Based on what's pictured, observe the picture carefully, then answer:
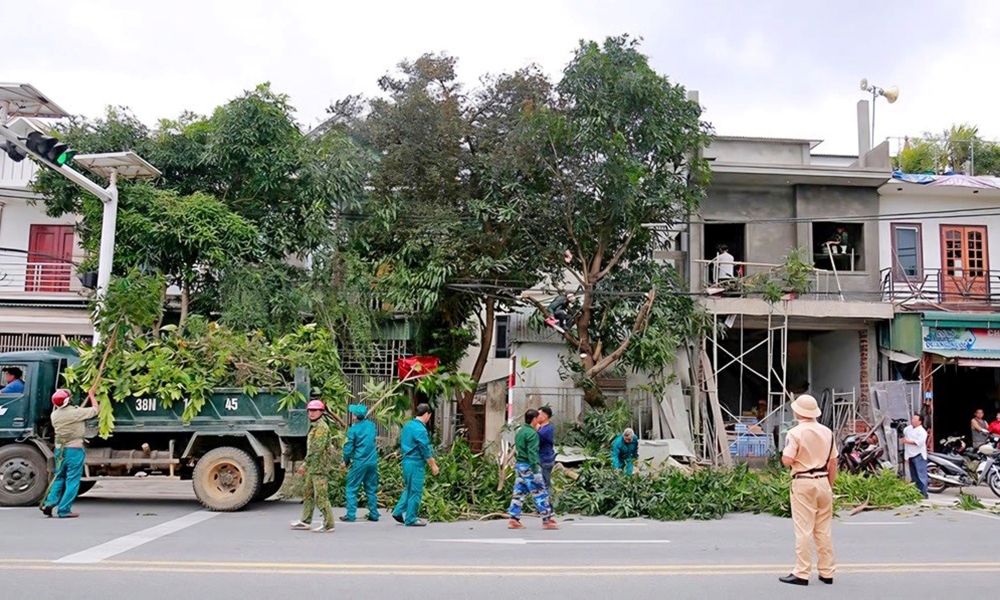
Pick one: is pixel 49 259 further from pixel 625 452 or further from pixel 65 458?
pixel 625 452

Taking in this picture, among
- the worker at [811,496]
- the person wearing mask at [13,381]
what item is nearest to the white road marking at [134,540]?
the person wearing mask at [13,381]

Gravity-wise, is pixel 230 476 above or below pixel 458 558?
above

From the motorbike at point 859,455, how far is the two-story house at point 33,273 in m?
17.3

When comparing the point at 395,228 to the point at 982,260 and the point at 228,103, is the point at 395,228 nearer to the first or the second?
the point at 228,103

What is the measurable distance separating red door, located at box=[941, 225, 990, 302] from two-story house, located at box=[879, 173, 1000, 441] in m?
0.02

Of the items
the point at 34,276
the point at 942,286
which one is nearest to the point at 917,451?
the point at 942,286

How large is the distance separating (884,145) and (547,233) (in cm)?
900

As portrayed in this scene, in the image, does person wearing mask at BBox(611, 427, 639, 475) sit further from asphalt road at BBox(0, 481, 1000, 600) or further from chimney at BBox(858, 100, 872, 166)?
chimney at BBox(858, 100, 872, 166)

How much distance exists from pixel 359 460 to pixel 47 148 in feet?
22.0

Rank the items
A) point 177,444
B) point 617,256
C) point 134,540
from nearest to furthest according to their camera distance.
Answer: point 134,540, point 177,444, point 617,256

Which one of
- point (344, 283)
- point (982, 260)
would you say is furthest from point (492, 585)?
point (982, 260)

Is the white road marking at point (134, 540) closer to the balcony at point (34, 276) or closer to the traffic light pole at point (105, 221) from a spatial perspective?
the traffic light pole at point (105, 221)

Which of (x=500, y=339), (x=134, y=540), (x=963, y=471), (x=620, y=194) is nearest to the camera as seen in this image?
(x=134, y=540)

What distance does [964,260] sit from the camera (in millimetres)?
21359
